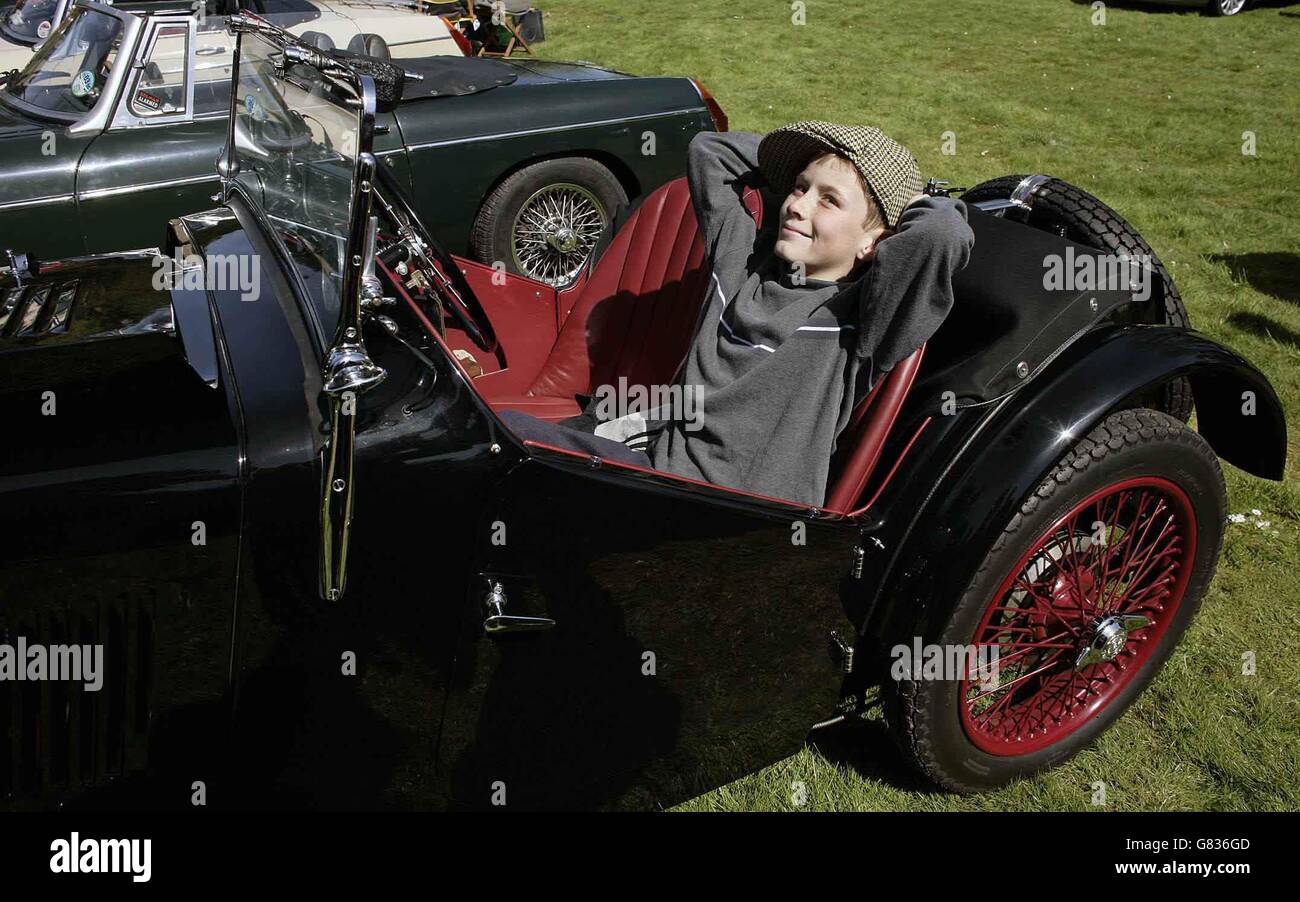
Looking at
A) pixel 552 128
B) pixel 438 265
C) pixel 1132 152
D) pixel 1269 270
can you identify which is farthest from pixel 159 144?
pixel 1132 152

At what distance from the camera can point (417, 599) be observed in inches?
64.6

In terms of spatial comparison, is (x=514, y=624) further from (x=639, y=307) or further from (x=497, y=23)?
(x=497, y=23)

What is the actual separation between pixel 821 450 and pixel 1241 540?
206cm

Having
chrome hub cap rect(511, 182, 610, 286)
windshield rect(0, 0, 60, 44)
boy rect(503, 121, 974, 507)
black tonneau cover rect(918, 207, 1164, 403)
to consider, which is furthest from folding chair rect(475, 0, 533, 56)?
black tonneau cover rect(918, 207, 1164, 403)

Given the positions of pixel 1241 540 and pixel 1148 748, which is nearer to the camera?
pixel 1148 748

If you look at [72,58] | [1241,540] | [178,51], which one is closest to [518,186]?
[178,51]

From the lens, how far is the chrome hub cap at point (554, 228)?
488 cm

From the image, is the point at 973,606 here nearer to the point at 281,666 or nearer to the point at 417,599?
the point at 417,599

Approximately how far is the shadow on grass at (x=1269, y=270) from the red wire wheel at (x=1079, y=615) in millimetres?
3292

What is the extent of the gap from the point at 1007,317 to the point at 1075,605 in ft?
2.28

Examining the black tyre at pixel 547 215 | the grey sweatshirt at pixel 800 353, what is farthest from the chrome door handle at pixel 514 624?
the black tyre at pixel 547 215

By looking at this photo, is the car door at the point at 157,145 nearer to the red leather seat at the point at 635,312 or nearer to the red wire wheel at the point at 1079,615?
the red leather seat at the point at 635,312

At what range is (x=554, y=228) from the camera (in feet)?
16.3

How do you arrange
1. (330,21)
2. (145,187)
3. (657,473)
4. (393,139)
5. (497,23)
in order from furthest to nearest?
(497,23) → (330,21) → (393,139) → (145,187) → (657,473)
